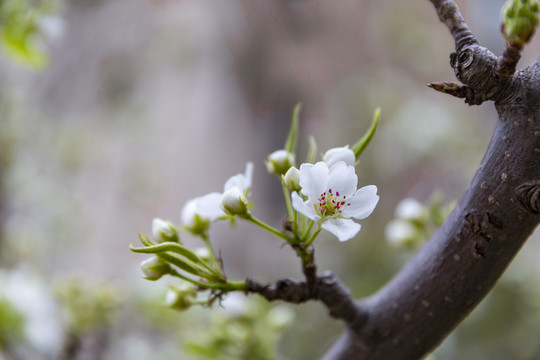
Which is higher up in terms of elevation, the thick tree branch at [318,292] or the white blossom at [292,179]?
the white blossom at [292,179]

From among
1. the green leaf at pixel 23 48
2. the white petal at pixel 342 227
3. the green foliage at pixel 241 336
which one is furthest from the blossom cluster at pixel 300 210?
the green leaf at pixel 23 48


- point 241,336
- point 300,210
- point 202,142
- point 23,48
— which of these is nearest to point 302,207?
point 300,210

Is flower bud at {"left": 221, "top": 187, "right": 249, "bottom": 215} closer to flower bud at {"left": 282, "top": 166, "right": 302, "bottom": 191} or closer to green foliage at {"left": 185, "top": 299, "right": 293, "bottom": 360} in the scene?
flower bud at {"left": 282, "top": 166, "right": 302, "bottom": 191}

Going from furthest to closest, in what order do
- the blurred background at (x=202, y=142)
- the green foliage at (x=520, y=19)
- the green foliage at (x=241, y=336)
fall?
1. the blurred background at (x=202, y=142)
2. the green foliage at (x=241, y=336)
3. the green foliage at (x=520, y=19)

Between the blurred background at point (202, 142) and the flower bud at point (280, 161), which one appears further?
the blurred background at point (202, 142)

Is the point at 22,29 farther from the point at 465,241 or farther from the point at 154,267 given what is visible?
the point at 465,241

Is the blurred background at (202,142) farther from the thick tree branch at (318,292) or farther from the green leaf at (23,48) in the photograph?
the thick tree branch at (318,292)

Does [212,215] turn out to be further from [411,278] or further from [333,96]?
[333,96]
